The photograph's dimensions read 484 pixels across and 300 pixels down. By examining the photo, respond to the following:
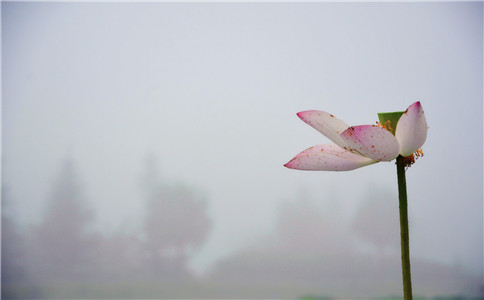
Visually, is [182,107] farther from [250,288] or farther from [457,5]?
[457,5]

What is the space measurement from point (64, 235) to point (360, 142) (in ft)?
7.67

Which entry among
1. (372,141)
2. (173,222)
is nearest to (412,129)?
(372,141)

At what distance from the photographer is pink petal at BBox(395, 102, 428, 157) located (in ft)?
0.97

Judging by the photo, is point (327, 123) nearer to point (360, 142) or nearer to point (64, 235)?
point (360, 142)

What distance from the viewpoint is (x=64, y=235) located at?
7.81ft

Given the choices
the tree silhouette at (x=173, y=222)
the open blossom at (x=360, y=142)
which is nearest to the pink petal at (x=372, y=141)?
the open blossom at (x=360, y=142)

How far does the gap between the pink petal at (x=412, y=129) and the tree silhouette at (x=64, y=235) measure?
2238mm

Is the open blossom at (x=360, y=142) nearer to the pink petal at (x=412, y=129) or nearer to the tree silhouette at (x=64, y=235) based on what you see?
the pink petal at (x=412, y=129)

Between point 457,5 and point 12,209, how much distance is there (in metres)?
2.34

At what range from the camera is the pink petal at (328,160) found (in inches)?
12.3

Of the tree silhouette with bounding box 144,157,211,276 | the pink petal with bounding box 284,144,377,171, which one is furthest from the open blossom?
the tree silhouette with bounding box 144,157,211,276

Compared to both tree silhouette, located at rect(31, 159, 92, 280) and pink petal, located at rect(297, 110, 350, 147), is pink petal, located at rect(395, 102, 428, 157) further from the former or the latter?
tree silhouette, located at rect(31, 159, 92, 280)

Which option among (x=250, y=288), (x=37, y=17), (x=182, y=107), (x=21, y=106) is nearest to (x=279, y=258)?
(x=250, y=288)

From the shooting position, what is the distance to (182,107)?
2.29 meters
